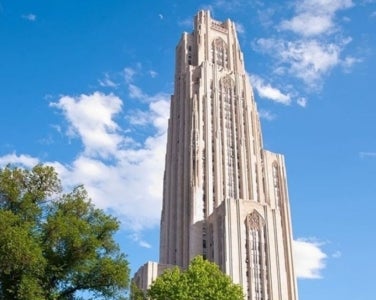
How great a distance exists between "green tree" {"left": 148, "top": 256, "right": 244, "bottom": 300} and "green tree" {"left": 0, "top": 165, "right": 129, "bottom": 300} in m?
10.4

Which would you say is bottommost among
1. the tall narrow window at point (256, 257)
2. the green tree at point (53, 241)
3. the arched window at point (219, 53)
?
the green tree at point (53, 241)

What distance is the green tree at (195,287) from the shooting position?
42.8 meters

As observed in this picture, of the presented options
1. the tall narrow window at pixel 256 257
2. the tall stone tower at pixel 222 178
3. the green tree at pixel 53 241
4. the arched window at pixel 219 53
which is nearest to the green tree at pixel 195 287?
the green tree at pixel 53 241

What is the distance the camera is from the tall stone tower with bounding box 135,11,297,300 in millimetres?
82125

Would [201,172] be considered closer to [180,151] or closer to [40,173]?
[180,151]

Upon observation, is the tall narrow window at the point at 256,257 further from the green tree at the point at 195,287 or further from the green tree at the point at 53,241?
the green tree at the point at 53,241

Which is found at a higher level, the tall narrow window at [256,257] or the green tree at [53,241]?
the tall narrow window at [256,257]

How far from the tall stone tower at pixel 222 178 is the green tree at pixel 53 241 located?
47.3 metres

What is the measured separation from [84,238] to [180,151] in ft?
224

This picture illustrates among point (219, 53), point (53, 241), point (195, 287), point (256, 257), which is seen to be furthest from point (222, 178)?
point (53, 241)

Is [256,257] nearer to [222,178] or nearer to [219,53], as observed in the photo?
[222,178]

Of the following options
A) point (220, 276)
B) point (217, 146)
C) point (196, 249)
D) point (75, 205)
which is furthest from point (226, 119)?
point (75, 205)

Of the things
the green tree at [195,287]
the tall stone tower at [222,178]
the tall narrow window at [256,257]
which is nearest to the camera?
the green tree at [195,287]

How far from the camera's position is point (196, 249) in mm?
86125
